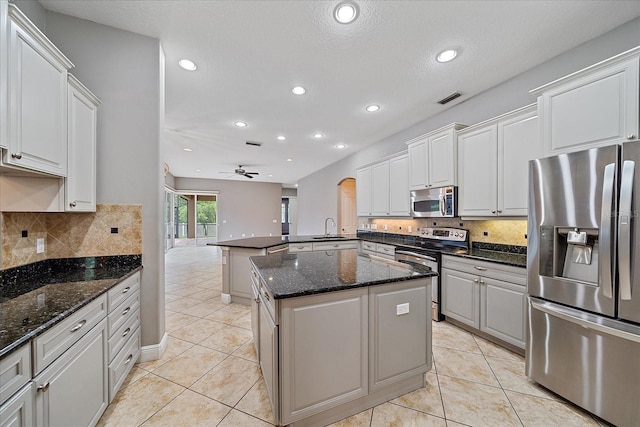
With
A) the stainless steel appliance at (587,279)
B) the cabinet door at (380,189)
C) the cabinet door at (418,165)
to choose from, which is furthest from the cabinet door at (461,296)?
the cabinet door at (380,189)

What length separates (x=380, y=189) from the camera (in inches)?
181

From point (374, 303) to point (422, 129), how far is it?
3.39m

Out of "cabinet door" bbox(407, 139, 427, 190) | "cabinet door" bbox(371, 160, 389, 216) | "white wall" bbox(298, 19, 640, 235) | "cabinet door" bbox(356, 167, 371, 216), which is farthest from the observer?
"cabinet door" bbox(356, 167, 371, 216)

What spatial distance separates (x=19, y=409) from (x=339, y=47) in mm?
2989

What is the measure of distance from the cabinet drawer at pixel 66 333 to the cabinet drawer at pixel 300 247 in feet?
8.96

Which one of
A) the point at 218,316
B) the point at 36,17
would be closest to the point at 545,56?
the point at 36,17

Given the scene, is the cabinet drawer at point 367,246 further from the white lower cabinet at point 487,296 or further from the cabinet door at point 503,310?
the cabinet door at point 503,310

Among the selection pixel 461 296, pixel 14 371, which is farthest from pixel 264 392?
pixel 461 296

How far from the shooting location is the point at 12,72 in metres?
1.25

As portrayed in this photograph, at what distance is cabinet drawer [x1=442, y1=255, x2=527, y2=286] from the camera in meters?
2.21

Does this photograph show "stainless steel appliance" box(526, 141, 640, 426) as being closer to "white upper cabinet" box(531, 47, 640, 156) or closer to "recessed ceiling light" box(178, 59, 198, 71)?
"white upper cabinet" box(531, 47, 640, 156)

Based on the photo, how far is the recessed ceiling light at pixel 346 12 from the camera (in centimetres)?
180

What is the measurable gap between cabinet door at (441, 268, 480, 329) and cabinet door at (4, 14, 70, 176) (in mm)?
3649

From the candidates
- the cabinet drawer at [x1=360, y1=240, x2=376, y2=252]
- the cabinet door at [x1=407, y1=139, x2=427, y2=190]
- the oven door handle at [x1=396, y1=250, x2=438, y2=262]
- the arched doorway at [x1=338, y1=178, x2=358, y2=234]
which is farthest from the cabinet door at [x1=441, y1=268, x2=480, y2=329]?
the arched doorway at [x1=338, y1=178, x2=358, y2=234]
